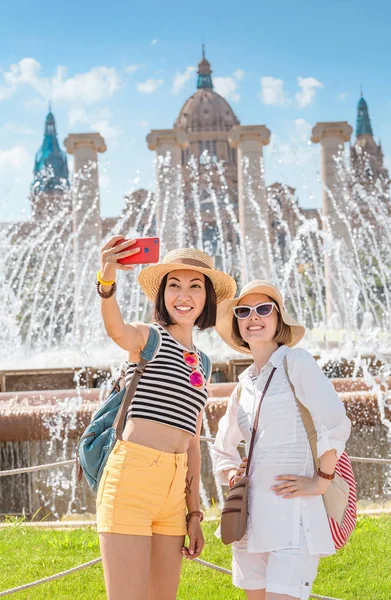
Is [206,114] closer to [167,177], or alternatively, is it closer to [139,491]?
[167,177]

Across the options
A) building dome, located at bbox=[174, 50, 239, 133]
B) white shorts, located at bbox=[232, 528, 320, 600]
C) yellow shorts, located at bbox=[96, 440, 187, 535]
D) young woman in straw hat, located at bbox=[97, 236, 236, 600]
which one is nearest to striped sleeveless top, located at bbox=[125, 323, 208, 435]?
young woman in straw hat, located at bbox=[97, 236, 236, 600]

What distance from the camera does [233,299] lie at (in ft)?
8.71

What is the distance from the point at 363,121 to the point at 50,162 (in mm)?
36371

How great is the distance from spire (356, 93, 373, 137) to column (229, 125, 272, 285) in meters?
64.8

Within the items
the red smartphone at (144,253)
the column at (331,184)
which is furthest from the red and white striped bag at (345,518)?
the column at (331,184)

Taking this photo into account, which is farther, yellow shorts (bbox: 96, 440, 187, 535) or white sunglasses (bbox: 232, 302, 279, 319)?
white sunglasses (bbox: 232, 302, 279, 319)

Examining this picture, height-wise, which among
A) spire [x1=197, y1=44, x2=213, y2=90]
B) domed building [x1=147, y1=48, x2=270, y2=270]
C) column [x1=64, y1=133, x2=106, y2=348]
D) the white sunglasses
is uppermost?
spire [x1=197, y1=44, x2=213, y2=90]

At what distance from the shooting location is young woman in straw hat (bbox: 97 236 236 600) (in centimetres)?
221

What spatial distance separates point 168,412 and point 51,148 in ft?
287

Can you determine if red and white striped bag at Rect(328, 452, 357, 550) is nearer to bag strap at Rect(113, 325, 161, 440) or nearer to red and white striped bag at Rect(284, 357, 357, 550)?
red and white striped bag at Rect(284, 357, 357, 550)

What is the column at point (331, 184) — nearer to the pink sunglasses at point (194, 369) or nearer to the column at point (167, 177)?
the column at point (167, 177)

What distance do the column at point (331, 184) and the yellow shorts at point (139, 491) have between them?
53.5 feet

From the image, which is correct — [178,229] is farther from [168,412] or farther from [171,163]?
[168,412]

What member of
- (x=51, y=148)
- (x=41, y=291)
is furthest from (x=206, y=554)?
(x=51, y=148)
